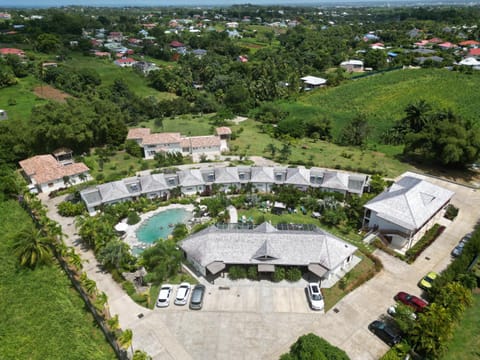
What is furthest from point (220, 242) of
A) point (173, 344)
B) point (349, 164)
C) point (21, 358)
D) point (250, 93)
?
point (250, 93)

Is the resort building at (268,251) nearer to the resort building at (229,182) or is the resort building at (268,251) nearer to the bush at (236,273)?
the bush at (236,273)

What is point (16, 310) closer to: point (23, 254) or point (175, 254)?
point (23, 254)

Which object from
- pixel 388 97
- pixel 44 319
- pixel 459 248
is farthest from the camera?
pixel 388 97

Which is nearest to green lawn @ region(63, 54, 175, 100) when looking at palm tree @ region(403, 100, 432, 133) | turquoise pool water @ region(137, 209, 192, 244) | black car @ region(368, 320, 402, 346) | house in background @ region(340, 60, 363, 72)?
turquoise pool water @ region(137, 209, 192, 244)

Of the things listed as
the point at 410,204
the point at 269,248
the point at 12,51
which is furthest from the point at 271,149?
the point at 12,51

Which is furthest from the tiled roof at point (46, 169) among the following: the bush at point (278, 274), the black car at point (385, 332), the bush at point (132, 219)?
the black car at point (385, 332)

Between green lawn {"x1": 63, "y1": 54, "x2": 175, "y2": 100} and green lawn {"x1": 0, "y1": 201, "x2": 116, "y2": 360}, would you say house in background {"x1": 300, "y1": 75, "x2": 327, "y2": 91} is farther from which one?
green lawn {"x1": 0, "y1": 201, "x2": 116, "y2": 360}

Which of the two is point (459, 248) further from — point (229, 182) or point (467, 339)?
point (229, 182)
